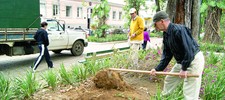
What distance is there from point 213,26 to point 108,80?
46.9 feet

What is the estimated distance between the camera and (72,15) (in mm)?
32750

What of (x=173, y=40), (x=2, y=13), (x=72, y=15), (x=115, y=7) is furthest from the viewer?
(x=115, y=7)

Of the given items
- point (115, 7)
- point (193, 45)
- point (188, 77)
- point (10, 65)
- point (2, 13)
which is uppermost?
point (115, 7)

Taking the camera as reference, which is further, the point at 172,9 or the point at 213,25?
the point at 213,25

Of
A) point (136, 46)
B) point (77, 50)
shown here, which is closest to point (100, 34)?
point (77, 50)

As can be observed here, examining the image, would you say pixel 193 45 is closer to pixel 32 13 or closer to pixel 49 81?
pixel 49 81

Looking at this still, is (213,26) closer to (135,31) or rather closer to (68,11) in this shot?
(135,31)

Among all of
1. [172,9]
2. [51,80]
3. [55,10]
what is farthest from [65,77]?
[55,10]

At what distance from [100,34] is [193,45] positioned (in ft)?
61.1

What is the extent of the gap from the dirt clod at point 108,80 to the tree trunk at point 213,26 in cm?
1389

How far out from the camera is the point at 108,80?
15.3 feet

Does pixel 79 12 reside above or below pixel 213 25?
above

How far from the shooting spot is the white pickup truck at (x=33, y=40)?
8419mm

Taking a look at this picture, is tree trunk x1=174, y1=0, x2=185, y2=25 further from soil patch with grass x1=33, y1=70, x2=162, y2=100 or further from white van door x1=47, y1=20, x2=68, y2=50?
white van door x1=47, y1=20, x2=68, y2=50
